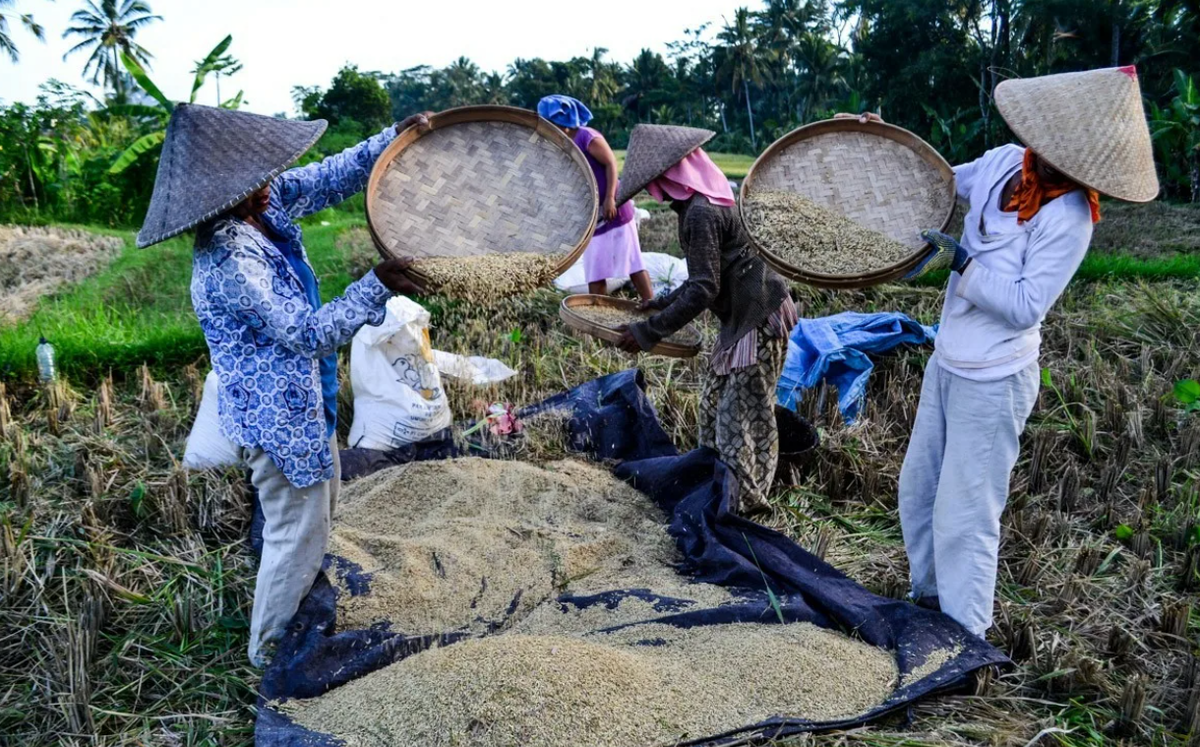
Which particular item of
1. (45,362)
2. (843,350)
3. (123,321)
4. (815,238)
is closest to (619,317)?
(815,238)

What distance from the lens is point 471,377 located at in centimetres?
448

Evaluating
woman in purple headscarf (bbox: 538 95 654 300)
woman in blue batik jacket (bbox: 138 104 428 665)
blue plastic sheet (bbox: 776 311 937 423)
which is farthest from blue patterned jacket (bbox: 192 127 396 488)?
blue plastic sheet (bbox: 776 311 937 423)

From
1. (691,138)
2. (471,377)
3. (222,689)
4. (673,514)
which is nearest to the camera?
(222,689)

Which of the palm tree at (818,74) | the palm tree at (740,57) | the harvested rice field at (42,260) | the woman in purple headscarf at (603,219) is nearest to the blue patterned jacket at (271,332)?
the woman in purple headscarf at (603,219)

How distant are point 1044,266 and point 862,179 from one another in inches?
32.9

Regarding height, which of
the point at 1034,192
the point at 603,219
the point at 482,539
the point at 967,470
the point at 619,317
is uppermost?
the point at 1034,192

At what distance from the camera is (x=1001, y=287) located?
7.67 ft

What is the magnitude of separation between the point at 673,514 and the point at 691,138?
136 cm

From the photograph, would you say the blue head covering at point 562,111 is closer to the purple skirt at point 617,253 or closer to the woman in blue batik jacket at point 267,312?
the purple skirt at point 617,253

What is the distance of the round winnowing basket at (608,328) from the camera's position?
3186mm

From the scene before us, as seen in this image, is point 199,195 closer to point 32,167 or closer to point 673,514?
point 673,514

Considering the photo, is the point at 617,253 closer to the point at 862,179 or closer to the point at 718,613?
the point at 862,179

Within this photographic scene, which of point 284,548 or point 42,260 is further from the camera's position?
point 42,260

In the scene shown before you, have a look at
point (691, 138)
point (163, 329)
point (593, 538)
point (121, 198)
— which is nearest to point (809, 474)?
point (593, 538)
